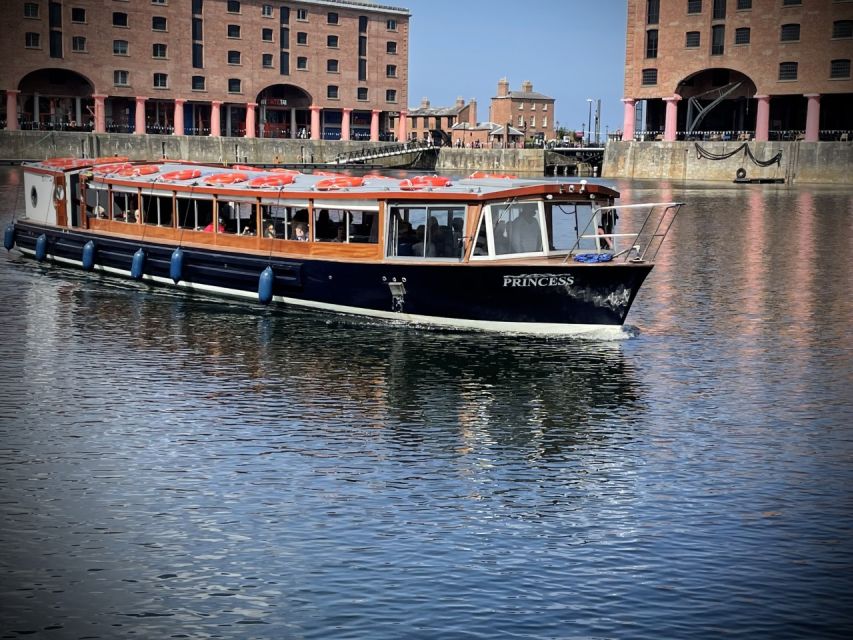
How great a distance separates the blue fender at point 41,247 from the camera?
3875cm

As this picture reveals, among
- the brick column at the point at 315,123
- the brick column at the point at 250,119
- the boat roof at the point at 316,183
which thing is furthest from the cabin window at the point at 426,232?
the brick column at the point at 315,123

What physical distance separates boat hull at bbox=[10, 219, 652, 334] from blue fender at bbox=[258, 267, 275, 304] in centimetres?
19

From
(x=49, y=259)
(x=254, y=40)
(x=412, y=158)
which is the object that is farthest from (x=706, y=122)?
(x=49, y=259)

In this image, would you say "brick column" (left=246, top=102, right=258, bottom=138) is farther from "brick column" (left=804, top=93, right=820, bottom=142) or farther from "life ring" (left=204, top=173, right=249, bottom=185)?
"life ring" (left=204, top=173, right=249, bottom=185)

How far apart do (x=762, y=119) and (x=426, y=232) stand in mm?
81406

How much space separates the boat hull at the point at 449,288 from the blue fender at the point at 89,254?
5.41 meters

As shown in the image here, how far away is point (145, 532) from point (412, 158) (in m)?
116

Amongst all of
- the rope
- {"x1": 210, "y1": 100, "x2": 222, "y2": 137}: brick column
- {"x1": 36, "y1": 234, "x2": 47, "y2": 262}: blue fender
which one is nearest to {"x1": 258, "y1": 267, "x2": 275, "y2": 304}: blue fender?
{"x1": 36, "y1": 234, "x2": 47, "y2": 262}: blue fender

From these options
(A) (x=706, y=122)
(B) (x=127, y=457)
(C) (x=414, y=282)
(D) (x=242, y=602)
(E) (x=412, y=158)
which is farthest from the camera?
(E) (x=412, y=158)

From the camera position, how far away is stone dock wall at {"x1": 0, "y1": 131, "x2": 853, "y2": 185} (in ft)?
315

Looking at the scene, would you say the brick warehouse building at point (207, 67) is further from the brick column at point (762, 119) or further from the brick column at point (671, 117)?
the brick column at point (762, 119)

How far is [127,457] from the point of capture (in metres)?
17.8

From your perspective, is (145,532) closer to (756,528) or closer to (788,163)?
(756,528)

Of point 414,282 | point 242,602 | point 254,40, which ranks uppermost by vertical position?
point 254,40
